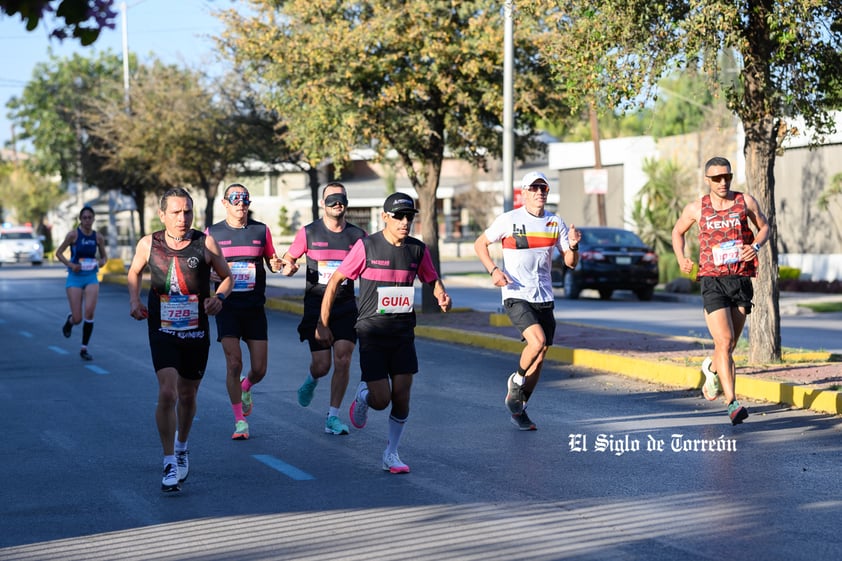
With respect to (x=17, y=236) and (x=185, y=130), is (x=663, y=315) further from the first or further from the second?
(x=17, y=236)

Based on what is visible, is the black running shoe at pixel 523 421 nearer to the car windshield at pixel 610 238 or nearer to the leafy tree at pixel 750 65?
the leafy tree at pixel 750 65

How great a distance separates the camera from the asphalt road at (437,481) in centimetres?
686

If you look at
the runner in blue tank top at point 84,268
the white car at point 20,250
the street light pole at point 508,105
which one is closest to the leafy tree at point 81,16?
the runner in blue tank top at point 84,268

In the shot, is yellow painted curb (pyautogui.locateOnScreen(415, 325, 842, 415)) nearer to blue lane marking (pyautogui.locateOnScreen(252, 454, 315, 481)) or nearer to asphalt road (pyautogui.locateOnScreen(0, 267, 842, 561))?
asphalt road (pyautogui.locateOnScreen(0, 267, 842, 561))

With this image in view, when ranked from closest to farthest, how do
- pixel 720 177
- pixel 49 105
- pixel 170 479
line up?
pixel 170 479, pixel 720 177, pixel 49 105

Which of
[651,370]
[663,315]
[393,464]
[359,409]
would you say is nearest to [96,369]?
[651,370]

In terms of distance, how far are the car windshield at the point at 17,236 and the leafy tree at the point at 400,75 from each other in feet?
147

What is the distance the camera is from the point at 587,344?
16.7 m

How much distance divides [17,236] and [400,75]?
159 feet

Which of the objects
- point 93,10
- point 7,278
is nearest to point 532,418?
point 93,10

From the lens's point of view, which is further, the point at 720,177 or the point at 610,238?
the point at 610,238

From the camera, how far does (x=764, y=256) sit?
14.1 metres

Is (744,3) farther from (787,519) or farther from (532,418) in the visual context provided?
(787,519)

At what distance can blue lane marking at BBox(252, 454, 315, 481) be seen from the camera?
8.75m
